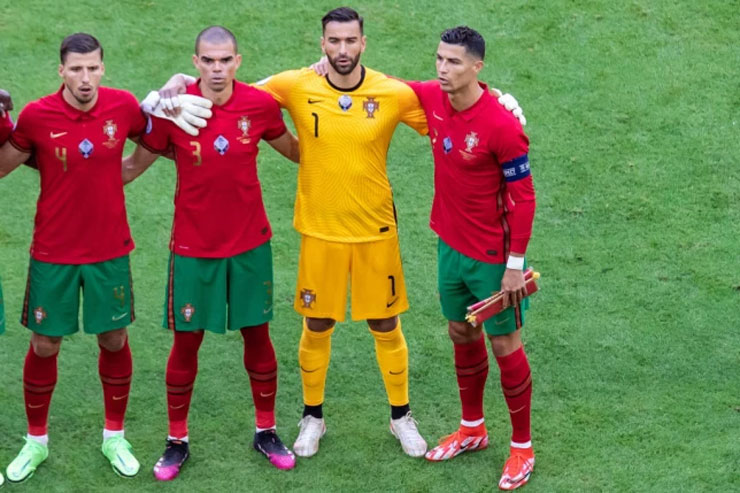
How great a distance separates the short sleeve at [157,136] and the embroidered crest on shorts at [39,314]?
930 millimetres

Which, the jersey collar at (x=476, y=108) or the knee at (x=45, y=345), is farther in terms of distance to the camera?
the knee at (x=45, y=345)

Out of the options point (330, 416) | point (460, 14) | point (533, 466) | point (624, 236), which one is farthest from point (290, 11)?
point (533, 466)

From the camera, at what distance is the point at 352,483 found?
6750 mm

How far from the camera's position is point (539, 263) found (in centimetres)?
868

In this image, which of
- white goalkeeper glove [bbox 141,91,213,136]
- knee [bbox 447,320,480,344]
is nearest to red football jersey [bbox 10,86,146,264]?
white goalkeeper glove [bbox 141,91,213,136]

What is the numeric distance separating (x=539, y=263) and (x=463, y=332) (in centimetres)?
202

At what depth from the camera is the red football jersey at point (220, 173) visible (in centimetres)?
637

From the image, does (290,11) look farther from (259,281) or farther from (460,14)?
(259,281)

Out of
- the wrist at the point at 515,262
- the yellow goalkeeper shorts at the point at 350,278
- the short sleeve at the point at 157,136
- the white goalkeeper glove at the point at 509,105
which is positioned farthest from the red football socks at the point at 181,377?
the white goalkeeper glove at the point at 509,105

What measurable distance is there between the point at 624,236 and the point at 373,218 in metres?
2.81

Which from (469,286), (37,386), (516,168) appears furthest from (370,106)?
(37,386)

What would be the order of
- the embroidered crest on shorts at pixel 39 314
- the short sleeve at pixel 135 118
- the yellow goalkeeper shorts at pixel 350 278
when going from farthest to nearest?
the yellow goalkeeper shorts at pixel 350 278 → the embroidered crest on shorts at pixel 39 314 → the short sleeve at pixel 135 118

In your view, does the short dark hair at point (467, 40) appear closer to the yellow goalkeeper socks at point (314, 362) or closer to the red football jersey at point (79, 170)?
the red football jersey at point (79, 170)

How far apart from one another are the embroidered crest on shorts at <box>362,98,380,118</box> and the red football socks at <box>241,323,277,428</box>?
118 centimetres
